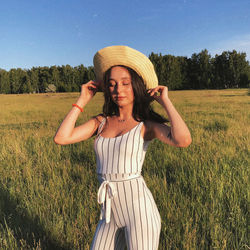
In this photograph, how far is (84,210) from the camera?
7.76 ft

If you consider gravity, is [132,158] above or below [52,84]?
below

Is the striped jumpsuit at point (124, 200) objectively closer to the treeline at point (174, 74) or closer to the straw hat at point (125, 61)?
the straw hat at point (125, 61)

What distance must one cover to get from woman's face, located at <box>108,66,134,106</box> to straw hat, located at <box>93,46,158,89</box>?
7 cm

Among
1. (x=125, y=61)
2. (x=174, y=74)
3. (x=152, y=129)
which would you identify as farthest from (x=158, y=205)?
(x=174, y=74)

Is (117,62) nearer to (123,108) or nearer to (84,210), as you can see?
(123,108)

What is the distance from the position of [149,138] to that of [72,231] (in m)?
1.30

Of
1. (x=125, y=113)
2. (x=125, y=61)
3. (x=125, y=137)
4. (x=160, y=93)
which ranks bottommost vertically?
(x=125, y=137)

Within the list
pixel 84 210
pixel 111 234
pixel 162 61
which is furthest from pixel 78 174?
pixel 162 61

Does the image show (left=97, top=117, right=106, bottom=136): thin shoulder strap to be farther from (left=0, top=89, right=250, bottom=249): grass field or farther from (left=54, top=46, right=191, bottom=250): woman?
(left=0, top=89, right=250, bottom=249): grass field

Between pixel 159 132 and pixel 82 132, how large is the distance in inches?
24.1

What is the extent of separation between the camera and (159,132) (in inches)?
56.4

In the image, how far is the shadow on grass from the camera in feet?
6.55

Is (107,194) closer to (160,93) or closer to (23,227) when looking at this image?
(160,93)

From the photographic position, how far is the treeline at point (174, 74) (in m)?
57.5
